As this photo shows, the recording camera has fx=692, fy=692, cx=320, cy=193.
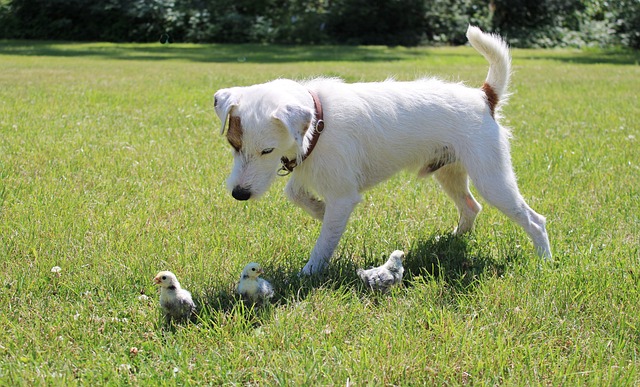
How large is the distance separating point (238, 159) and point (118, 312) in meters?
A: 0.99

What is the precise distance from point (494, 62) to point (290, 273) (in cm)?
193

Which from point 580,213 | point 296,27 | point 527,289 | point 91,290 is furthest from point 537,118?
point 296,27

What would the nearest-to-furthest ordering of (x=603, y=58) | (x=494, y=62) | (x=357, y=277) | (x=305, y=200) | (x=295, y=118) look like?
(x=295, y=118) → (x=357, y=277) → (x=305, y=200) → (x=494, y=62) → (x=603, y=58)

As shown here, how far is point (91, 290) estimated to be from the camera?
11.8ft

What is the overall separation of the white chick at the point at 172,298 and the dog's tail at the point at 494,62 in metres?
2.39

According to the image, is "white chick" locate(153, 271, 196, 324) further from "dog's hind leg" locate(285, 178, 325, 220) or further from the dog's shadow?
"dog's hind leg" locate(285, 178, 325, 220)

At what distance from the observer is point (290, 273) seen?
395 centimetres

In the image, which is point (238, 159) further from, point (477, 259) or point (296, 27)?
point (296, 27)

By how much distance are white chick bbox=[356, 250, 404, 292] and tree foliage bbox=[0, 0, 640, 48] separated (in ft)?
87.1

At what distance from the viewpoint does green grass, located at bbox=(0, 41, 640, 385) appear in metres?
2.86

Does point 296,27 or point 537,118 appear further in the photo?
point 296,27

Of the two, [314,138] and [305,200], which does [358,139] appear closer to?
[314,138]

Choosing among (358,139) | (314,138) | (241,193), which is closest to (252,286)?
(241,193)

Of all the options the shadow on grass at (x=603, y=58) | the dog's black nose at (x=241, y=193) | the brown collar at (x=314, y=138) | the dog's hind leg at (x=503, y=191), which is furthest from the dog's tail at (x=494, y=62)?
the shadow on grass at (x=603, y=58)
